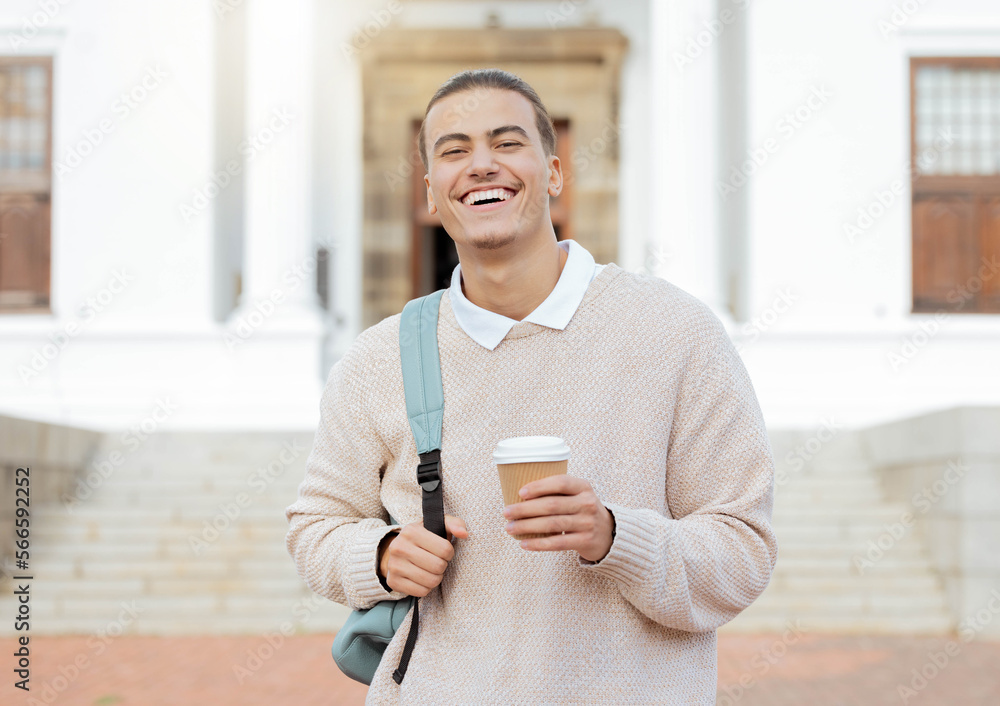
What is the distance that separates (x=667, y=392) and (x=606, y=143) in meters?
11.5

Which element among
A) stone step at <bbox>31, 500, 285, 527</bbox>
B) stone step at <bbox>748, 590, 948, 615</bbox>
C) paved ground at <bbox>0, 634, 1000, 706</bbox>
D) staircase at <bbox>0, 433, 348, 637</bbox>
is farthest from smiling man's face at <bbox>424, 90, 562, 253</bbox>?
stone step at <bbox>31, 500, 285, 527</bbox>

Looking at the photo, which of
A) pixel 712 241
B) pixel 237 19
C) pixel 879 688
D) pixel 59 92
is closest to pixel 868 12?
pixel 712 241

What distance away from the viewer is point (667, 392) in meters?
1.90

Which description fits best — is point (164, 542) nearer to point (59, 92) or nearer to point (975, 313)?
point (59, 92)

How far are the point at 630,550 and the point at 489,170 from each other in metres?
0.78

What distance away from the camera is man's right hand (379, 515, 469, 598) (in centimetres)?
177

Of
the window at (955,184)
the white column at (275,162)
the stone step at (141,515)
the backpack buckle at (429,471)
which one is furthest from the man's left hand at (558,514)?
the window at (955,184)

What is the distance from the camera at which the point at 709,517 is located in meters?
1.84

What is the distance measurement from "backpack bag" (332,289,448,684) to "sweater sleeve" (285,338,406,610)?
0.06 meters

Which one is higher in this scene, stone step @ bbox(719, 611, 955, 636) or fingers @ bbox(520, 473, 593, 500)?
fingers @ bbox(520, 473, 593, 500)

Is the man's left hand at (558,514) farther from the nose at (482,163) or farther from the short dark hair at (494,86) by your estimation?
the short dark hair at (494,86)

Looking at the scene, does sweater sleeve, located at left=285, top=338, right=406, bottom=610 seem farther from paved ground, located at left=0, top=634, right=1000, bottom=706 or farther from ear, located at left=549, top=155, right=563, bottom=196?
paved ground, located at left=0, top=634, right=1000, bottom=706

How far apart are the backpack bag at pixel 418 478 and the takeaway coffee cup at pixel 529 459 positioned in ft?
0.79

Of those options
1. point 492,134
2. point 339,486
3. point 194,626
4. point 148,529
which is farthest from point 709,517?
point 148,529
